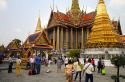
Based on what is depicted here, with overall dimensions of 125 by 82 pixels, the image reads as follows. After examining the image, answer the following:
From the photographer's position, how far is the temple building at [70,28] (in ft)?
183

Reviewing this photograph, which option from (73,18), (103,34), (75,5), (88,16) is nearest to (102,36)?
(103,34)

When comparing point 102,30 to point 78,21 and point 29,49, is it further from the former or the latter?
point 29,49

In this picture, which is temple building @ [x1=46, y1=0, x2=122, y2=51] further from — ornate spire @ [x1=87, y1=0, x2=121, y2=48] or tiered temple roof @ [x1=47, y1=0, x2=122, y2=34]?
ornate spire @ [x1=87, y1=0, x2=121, y2=48]

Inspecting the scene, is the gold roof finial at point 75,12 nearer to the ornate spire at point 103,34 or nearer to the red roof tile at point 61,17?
the red roof tile at point 61,17

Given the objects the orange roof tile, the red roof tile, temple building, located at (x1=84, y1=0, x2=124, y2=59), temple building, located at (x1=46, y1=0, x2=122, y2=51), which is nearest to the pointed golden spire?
temple building, located at (x1=46, y1=0, x2=122, y2=51)

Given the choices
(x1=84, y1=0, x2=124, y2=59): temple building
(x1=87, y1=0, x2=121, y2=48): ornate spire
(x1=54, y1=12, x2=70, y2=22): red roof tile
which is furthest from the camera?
(x1=54, y1=12, x2=70, y2=22): red roof tile

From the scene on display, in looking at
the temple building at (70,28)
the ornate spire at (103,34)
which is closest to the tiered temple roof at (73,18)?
the temple building at (70,28)

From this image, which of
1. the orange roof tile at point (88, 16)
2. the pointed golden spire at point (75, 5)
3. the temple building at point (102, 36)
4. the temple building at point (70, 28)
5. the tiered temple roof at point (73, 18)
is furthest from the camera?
the pointed golden spire at point (75, 5)

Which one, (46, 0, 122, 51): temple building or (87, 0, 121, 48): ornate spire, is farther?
(46, 0, 122, 51): temple building

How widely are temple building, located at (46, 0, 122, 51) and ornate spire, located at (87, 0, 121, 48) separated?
27.5 feet

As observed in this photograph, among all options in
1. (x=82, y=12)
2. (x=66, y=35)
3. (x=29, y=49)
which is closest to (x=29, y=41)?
(x=29, y=49)

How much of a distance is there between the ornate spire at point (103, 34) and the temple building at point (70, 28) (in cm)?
838

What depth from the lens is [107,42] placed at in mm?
43062

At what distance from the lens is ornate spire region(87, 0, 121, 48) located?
4322 centimetres
